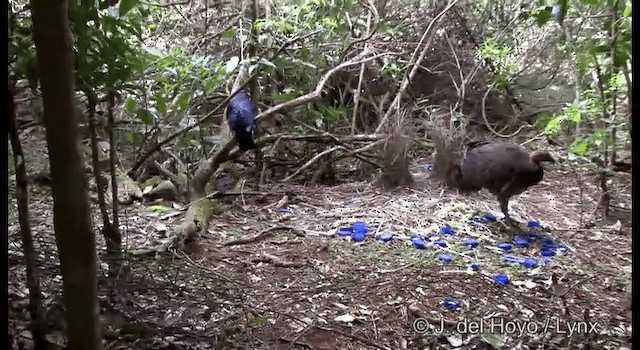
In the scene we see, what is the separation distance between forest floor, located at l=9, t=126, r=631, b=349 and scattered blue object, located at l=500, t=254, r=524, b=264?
13mm

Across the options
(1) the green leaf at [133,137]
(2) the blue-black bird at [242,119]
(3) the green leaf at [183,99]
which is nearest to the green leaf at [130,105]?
(1) the green leaf at [133,137]

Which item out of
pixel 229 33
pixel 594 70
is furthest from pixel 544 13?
pixel 229 33

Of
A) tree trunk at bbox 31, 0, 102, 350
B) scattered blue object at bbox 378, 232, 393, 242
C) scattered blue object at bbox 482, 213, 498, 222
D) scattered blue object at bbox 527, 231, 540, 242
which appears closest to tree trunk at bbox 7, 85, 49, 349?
tree trunk at bbox 31, 0, 102, 350

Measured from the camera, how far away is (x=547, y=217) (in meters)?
1.58

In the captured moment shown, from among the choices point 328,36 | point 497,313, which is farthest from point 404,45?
point 497,313

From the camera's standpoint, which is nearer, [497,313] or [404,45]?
[497,313]

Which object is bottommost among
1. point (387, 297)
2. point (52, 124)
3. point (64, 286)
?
point (387, 297)

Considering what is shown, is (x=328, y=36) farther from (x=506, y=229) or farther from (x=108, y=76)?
(x=108, y=76)

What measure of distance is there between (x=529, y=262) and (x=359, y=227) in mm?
474

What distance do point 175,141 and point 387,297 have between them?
0.93 m

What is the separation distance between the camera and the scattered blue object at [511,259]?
Answer: 135cm

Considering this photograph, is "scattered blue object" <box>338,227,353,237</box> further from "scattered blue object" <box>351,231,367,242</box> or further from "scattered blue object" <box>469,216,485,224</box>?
"scattered blue object" <box>469,216,485,224</box>

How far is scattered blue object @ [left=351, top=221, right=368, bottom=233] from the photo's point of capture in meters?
1.66

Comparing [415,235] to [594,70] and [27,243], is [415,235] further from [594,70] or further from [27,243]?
[27,243]
